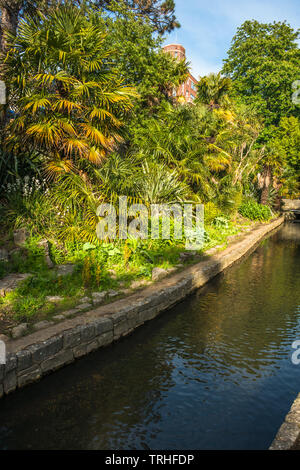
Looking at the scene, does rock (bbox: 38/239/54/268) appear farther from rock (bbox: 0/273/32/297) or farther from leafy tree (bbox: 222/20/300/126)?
leafy tree (bbox: 222/20/300/126)

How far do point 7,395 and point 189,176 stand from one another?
40.8 feet

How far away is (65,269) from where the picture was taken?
7895 millimetres

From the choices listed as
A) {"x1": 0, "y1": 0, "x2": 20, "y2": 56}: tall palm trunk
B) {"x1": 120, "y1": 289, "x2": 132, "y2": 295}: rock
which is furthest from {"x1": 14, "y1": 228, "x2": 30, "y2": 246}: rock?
{"x1": 0, "y1": 0, "x2": 20, "y2": 56}: tall palm trunk

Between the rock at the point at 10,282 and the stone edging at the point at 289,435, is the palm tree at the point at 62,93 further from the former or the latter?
the stone edging at the point at 289,435

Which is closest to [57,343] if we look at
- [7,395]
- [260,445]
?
[7,395]

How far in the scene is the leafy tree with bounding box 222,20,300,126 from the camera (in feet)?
113

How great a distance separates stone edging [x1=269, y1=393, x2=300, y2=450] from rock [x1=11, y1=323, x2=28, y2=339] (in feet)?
11.4

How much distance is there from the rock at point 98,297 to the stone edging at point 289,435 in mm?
3860

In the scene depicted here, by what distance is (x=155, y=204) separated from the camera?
1145cm

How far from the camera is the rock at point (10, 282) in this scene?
6.45 metres

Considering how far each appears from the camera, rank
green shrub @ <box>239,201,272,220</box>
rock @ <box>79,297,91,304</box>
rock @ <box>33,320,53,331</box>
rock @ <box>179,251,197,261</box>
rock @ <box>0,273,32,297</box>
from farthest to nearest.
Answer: green shrub @ <box>239,201,272,220</box> < rock @ <box>179,251,197,261</box> < rock @ <box>79,297,91,304</box> < rock @ <box>0,273,32,297</box> < rock @ <box>33,320,53,331</box>

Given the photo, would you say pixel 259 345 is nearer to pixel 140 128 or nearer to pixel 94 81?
pixel 94 81

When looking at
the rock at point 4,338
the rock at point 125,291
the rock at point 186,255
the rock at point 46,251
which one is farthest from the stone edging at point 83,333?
the rock at point 46,251

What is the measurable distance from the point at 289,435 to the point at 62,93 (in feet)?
30.1
